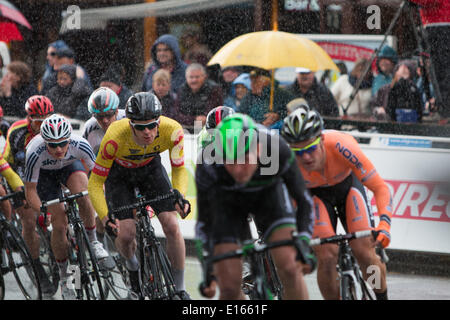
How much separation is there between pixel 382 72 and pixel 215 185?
5.13m

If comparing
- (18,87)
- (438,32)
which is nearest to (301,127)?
(438,32)

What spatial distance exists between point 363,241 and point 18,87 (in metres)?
6.31

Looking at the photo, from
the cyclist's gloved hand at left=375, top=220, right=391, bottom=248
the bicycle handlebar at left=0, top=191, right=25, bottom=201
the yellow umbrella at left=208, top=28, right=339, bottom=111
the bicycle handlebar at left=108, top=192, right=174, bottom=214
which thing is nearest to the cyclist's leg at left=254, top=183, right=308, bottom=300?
the cyclist's gloved hand at left=375, top=220, right=391, bottom=248

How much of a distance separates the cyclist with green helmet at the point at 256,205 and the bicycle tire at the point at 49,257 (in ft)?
10.4

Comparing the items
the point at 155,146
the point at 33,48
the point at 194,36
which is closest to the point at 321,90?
the point at 194,36

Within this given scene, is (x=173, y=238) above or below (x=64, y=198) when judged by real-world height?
below

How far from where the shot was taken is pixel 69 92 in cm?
974

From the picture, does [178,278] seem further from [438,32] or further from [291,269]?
[438,32]

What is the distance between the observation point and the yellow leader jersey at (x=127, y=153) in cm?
650

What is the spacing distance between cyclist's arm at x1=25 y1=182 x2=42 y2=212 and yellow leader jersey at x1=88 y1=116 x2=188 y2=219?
820 millimetres

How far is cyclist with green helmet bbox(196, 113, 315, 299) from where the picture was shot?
4875 mm

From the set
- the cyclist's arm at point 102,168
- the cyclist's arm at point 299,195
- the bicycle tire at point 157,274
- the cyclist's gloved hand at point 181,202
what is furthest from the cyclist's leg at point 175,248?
the cyclist's arm at point 299,195

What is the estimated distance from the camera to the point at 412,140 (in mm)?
8492
